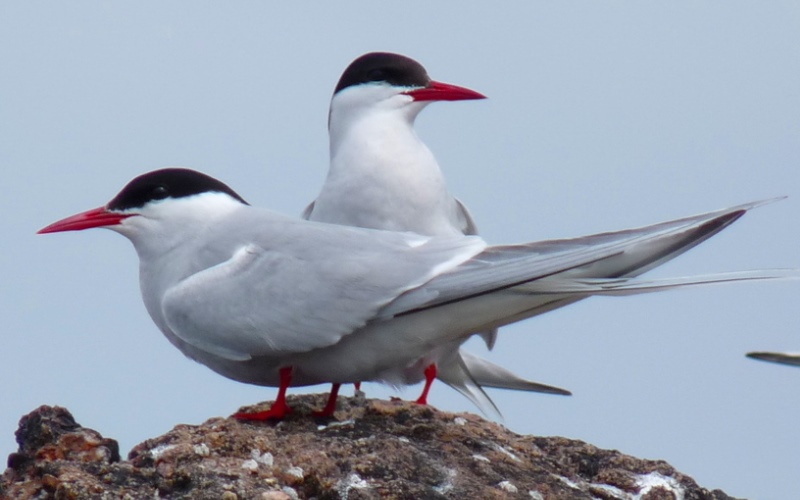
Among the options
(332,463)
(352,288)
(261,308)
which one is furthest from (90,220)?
(332,463)

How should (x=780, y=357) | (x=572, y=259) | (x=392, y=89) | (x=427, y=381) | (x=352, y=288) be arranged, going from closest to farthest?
(x=780, y=357)
(x=572, y=259)
(x=352, y=288)
(x=427, y=381)
(x=392, y=89)

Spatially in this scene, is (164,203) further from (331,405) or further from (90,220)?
(331,405)

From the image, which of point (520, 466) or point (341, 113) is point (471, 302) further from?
point (341, 113)

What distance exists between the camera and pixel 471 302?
16.5 feet

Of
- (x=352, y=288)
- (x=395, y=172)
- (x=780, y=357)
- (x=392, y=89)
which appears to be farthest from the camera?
(x=392, y=89)

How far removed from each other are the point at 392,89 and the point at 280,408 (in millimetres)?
2420

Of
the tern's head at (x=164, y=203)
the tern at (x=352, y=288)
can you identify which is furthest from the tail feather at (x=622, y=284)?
the tern's head at (x=164, y=203)

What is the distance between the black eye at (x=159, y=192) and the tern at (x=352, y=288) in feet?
0.68

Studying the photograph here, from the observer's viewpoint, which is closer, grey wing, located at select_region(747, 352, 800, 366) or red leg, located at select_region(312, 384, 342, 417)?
grey wing, located at select_region(747, 352, 800, 366)

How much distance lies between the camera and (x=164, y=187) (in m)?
5.82

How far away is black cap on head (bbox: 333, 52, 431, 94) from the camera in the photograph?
715 centimetres

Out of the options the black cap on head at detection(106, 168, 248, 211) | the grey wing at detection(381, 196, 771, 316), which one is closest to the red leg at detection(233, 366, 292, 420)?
the grey wing at detection(381, 196, 771, 316)

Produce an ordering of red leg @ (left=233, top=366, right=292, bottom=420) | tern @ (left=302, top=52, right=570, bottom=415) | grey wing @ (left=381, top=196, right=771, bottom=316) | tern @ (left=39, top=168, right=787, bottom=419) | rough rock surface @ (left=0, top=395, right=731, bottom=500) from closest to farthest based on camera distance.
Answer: rough rock surface @ (left=0, top=395, right=731, bottom=500) → grey wing @ (left=381, top=196, right=771, bottom=316) → tern @ (left=39, top=168, right=787, bottom=419) → red leg @ (left=233, top=366, right=292, bottom=420) → tern @ (left=302, top=52, right=570, bottom=415)

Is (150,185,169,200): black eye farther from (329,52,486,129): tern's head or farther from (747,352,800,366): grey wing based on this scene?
(747,352,800,366): grey wing
